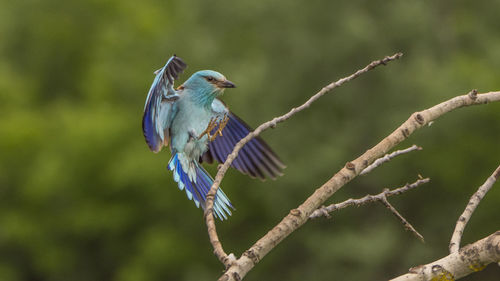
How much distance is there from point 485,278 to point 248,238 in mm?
5967

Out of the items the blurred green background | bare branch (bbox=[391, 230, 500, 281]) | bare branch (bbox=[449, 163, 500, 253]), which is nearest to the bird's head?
bare branch (bbox=[449, 163, 500, 253])

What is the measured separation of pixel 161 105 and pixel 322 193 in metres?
2.02

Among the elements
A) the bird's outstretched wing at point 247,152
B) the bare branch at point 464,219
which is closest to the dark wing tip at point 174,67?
the bird's outstretched wing at point 247,152

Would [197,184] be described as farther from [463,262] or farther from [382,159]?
[463,262]

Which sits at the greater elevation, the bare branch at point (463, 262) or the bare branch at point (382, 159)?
the bare branch at point (382, 159)

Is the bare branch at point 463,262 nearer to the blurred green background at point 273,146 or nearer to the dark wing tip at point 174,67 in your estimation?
the dark wing tip at point 174,67

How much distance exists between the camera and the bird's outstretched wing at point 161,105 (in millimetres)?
4168

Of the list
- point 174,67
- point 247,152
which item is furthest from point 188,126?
point 247,152

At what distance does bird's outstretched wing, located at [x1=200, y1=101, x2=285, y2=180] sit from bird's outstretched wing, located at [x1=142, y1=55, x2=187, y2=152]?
445 mm

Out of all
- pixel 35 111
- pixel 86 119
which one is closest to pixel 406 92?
pixel 86 119

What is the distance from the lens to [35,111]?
2967 cm

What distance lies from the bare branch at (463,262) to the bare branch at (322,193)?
0.36 m

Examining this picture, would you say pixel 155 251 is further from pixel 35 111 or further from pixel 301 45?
pixel 35 111

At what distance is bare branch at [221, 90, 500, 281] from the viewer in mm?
2578
